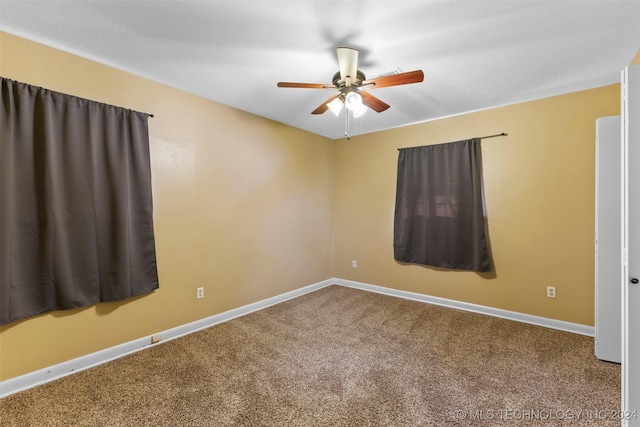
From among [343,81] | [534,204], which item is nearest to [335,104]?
[343,81]

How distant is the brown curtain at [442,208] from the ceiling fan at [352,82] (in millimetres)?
1669

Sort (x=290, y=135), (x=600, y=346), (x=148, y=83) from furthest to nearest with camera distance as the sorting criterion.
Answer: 1. (x=290, y=135)
2. (x=148, y=83)
3. (x=600, y=346)

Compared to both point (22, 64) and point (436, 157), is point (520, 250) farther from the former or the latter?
point (22, 64)

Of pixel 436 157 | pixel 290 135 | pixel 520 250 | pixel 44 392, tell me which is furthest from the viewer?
pixel 290 135

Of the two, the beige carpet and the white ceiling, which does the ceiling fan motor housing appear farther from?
the beige carpet

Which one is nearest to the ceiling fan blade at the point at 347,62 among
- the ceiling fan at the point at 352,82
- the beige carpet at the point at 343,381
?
the ceiling fan at the point at 352,82

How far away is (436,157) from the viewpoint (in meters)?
3.74

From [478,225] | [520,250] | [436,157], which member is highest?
[436,157]

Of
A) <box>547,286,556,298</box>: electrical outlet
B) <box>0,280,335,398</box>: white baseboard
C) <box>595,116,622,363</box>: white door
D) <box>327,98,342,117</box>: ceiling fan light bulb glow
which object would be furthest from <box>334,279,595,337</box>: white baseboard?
<box>327,98,342,117</box>: ceiling fan light bulb glow

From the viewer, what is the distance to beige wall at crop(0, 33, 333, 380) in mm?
2139

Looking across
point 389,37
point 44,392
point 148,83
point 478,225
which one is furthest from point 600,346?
point 148,83

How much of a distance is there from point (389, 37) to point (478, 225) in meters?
2.41

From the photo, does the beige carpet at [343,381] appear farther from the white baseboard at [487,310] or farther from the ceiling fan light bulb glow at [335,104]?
the ceiling fan light bulb glow at [335,104]

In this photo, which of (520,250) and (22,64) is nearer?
(22,64)
